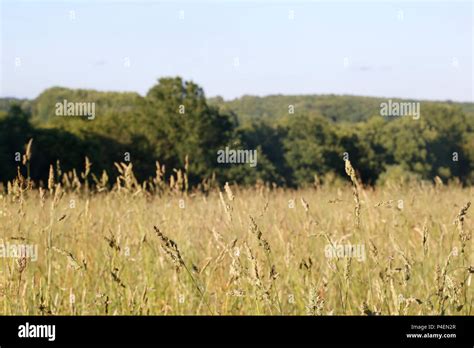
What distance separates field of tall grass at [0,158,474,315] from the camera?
203 cm

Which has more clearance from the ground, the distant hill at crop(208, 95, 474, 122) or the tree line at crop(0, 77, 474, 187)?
the distant hill at crop(208, 95, 474, 122)

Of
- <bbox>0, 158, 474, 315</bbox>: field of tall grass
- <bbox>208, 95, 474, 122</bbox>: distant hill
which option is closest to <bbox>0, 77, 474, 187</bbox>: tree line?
<bbox>208, 95, 474, 122</bbox>: distant hill

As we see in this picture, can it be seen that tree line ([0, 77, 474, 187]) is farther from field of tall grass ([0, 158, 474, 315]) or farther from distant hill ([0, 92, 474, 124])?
field of tall grass ([0, 158, 474, 315])

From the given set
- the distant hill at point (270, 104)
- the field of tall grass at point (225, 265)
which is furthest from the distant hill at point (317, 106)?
the field of tall grass at point (225, 265)

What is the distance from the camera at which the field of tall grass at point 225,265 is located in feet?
6.67

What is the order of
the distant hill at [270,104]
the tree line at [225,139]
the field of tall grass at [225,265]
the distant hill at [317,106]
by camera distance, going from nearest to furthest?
1. the field of tall grass at [225,265]
2. the tree line at [225,139]
3. the distant hill at [270,104]
4. the distant hill at [317,106]

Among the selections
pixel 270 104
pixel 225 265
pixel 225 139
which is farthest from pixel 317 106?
pixel 225 265

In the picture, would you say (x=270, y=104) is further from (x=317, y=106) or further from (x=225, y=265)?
(x=225, y=265)

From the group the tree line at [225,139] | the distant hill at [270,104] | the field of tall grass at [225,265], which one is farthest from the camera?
the distant hill at [270,104]

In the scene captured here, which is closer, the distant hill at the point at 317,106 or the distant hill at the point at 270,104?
the distant hill at the point at 270,104

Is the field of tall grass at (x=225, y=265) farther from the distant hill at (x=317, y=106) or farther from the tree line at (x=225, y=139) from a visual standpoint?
the distant hill at (x=317, y=106)
